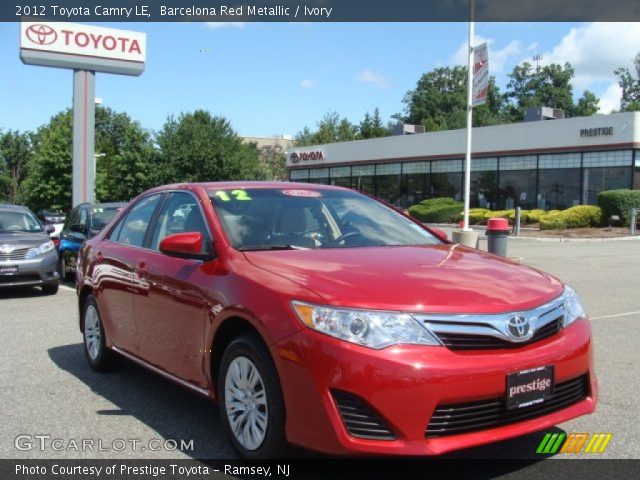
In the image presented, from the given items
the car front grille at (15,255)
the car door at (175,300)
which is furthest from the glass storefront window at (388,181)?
the car door at (175,300)

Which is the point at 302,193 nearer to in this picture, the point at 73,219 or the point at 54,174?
the point at 73,219

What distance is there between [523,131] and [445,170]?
19.2 feet

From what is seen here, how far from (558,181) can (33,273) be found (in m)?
27.2

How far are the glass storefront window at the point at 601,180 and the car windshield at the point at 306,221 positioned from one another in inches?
1084

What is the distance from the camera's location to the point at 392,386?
10.3 feet

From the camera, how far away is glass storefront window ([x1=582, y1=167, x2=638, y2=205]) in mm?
29578

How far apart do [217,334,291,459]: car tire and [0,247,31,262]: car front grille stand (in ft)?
27.0

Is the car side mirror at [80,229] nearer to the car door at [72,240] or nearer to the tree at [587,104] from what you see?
the car door at [72,240]

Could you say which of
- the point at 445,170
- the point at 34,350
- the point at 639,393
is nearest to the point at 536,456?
the point at 639,393

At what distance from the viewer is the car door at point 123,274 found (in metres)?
5.18

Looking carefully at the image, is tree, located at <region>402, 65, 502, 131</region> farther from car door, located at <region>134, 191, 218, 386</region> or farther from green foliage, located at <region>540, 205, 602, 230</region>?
car door, located at <region>134, 191, 218, 386</region>

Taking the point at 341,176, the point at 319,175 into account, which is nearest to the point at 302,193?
the point at 341,176

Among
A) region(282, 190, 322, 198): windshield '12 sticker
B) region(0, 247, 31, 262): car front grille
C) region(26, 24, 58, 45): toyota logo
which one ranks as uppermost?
region(26, 24, 58, 45): toyota logo

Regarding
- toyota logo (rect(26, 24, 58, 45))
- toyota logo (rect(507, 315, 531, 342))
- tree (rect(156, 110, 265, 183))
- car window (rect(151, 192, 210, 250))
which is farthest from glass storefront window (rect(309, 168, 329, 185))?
toyota logo (rect(507, 315, 531, 342))
